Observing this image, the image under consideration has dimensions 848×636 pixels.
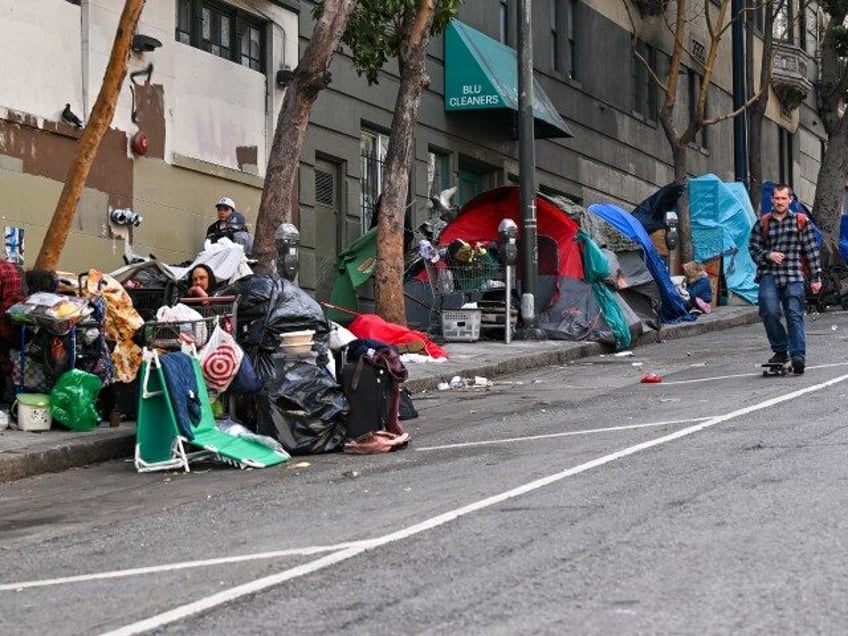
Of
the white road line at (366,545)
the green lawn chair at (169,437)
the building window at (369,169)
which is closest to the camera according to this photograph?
the white road line at (366,545)

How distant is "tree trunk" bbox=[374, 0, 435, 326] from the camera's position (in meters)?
19.9

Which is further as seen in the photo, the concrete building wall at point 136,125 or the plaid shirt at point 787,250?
the concrete building wall at point 136,125

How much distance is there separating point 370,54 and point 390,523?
41.5 ft

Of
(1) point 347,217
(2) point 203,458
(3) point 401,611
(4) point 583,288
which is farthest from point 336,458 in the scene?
(1) point 347,217

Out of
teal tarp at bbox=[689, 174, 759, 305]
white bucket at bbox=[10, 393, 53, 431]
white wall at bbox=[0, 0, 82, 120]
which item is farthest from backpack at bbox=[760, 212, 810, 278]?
teal tarp at bbox=[689, 174, 759, 305]

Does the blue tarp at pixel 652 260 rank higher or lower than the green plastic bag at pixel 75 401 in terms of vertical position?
higher

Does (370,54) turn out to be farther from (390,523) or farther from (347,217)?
Answer: (390,523)

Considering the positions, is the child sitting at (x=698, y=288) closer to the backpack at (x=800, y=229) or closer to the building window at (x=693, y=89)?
the building window at (x=693, y=89)

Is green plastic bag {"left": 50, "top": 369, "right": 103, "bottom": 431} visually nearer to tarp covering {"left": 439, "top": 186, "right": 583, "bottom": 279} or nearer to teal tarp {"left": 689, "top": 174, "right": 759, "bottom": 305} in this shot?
tarp covering {"left": 439, "top": 186, "right": 583, "bottom": 279}

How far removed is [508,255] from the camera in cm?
2078

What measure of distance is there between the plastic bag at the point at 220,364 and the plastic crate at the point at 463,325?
30.1 feet

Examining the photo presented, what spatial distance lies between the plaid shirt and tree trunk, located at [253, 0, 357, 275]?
15.7 ft

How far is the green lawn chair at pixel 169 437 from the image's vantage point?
450 inches

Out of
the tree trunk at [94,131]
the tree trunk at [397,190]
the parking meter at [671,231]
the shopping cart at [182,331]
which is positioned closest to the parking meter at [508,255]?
the tree trunk at [397,190]
